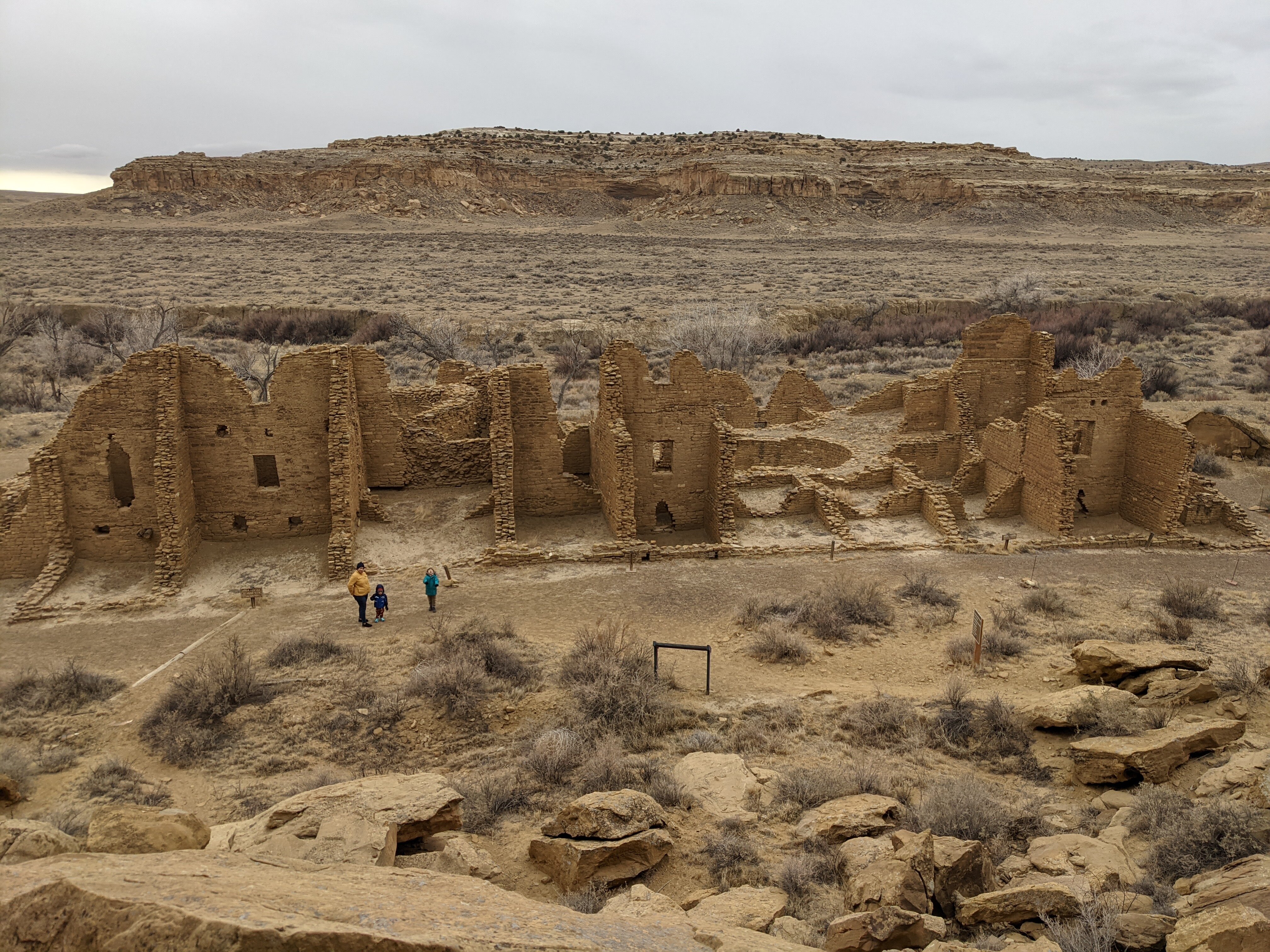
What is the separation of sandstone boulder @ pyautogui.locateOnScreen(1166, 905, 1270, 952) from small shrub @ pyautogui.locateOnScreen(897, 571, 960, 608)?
27.5 feet

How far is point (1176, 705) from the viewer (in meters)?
8.68

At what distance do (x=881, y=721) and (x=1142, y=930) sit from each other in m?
4.15

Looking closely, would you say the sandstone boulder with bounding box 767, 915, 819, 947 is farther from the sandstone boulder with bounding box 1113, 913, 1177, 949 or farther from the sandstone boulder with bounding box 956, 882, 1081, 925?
the sandstone boulder with bounding box 1113, 913, 1177, 949

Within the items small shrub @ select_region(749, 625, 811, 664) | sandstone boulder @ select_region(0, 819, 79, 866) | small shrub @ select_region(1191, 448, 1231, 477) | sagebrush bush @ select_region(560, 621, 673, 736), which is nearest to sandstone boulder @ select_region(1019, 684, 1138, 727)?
small shrub @ select_region(749, 625, 811, 664)

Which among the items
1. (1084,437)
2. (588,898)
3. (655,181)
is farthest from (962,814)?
(655,181)

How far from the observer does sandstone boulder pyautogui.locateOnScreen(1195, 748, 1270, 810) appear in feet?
21.1

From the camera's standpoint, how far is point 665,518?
1700cm

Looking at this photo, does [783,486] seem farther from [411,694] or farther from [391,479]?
[411,694]

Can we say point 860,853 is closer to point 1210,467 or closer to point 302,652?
point 302,652

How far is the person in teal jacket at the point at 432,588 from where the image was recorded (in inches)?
506

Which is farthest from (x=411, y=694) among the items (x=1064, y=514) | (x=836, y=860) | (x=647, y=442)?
(x=1064, y=514)

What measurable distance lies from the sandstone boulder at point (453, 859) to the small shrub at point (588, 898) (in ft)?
1.88

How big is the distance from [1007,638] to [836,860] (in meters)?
6.14

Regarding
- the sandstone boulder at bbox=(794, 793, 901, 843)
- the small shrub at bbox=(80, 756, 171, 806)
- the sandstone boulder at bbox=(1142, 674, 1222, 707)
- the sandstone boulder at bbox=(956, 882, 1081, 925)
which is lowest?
the small shrub at bbox=(80, 756, 171, 806)
